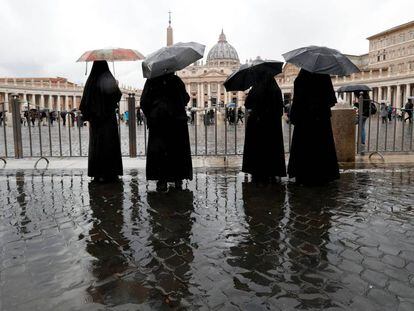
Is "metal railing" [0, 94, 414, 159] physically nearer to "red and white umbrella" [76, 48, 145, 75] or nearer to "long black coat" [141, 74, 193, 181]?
"long black coat" [141, 74, 193, 181]

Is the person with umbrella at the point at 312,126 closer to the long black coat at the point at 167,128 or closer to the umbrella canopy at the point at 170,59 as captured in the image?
the umbrella canopy at the point at 170,59

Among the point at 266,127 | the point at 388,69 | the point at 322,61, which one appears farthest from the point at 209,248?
the point at 388,69

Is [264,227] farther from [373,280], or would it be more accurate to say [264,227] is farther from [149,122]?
[149,122]

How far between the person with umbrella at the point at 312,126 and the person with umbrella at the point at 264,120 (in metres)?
0.21

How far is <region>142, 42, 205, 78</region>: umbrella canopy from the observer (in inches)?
209

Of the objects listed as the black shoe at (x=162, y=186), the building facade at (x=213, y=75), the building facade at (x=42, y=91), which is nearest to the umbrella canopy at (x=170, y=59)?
the black shoe at (x=162, y=186)

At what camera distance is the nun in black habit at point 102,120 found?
6.19 metres

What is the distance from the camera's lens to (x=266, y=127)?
6.13 m

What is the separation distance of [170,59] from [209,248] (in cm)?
269

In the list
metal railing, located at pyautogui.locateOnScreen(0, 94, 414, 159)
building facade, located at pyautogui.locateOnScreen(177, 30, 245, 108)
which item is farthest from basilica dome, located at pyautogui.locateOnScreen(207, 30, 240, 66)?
metal railing, located at pyautogui.locateOnScreen(0, 94, 414, 159)

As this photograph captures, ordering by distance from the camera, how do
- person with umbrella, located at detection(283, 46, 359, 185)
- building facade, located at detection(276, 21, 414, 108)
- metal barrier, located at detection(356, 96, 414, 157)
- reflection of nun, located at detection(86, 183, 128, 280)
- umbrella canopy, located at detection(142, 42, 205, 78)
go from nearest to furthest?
reflection of nun, located at detection(86, 183, 128, 280) → umbrella canopy, located at detection(142, 42, 205, 78) → person with umbrella, located at detection(283, 46, 359, 185) → metal barrier, located at detection(356, 96, 414, 157) → building facade, located at detection(276, 21, 414, 108)

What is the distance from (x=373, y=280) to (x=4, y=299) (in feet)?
7.55

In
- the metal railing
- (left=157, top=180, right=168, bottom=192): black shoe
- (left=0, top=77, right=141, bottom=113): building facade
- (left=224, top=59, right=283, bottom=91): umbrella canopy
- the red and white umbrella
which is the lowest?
(left=157, top=180, right=168, bottom=192): black shoe

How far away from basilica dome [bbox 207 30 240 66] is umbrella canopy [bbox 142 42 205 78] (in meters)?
117
